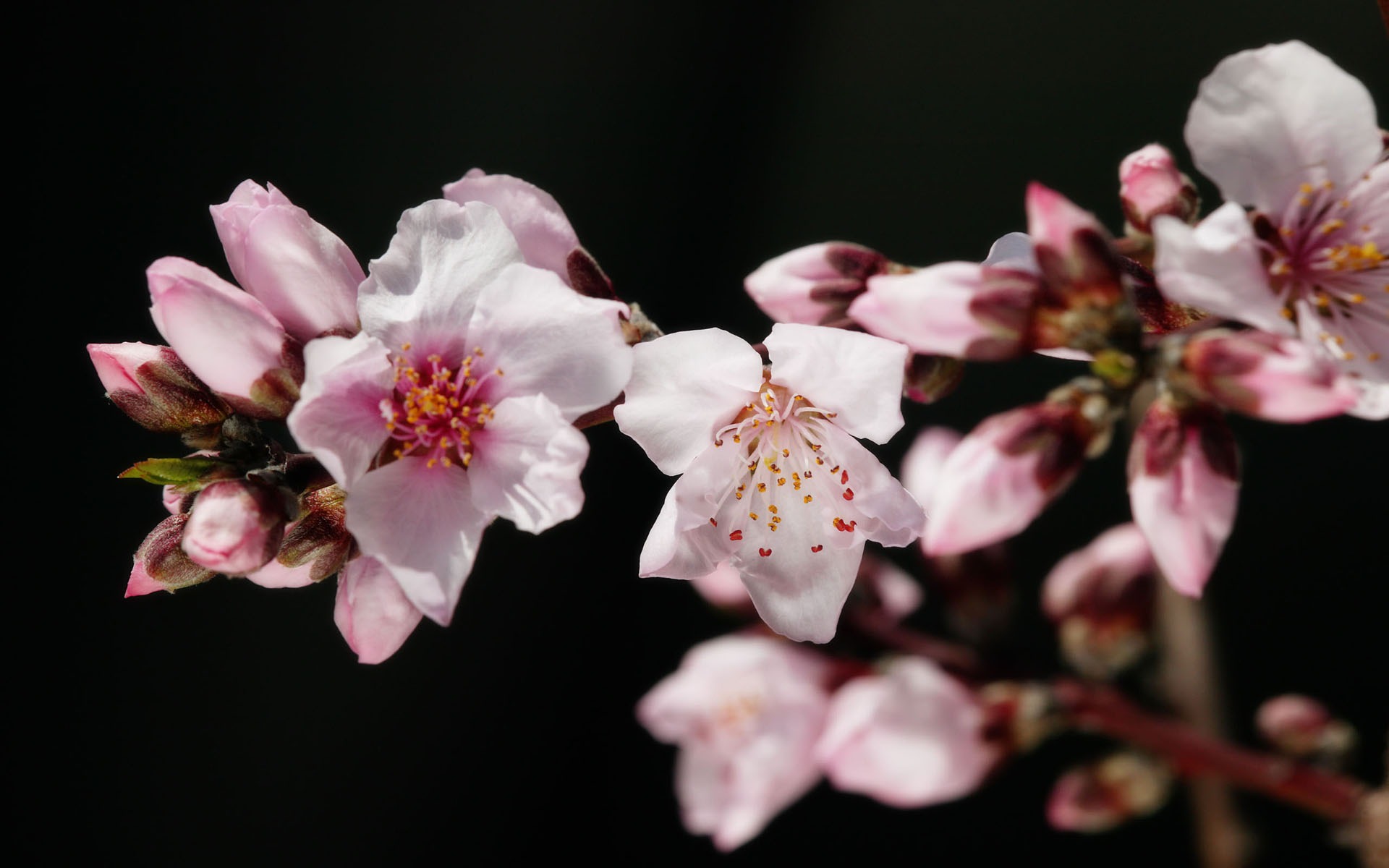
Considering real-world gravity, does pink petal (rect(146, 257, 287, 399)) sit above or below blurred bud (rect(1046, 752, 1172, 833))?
above

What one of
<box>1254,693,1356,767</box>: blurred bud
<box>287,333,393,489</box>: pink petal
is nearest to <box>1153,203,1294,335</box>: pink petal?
<box>287,333,393,489</box>: pink petal

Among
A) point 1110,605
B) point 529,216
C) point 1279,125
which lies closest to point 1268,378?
point 1279,125

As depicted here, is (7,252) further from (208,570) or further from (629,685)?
(629,685)

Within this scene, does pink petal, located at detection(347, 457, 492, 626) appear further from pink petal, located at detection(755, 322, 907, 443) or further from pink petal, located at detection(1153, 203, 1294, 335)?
pink petal, located at detection(1153, 203, 1294, 335)

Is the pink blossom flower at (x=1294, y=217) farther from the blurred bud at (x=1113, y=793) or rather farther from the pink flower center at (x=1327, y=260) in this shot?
the blurred bud at (x=1113, y=793)

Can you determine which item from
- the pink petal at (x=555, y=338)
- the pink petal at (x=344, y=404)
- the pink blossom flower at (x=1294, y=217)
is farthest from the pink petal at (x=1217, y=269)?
the pink petal at (x=344, y=404)

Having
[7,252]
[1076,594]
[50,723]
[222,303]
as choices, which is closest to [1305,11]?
[1076,594]
